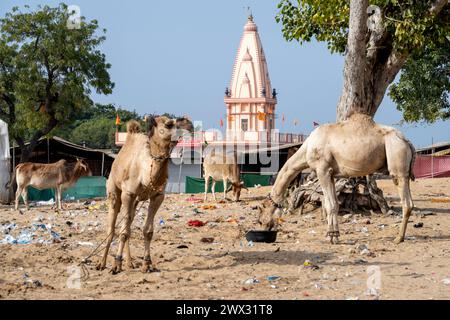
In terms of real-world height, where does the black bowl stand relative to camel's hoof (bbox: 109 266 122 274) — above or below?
above

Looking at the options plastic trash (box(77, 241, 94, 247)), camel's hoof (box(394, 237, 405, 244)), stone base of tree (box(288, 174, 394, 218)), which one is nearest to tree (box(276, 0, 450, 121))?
stone base of tree (box(288, 174, 394, 218))

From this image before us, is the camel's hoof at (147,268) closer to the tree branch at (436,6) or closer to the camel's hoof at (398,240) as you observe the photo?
the camel's hoof at (398,240)

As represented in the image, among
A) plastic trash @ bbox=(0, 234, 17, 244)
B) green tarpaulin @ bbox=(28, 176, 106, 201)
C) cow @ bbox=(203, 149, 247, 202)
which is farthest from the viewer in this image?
green tarpaulin @ bbox=(28, 176, 106, 201)

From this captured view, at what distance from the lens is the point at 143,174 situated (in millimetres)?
9289

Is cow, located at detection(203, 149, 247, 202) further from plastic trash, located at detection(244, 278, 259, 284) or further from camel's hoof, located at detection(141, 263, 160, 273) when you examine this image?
plastic trash, located at detection(244, 278, 259, 284)

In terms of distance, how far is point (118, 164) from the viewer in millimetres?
9891

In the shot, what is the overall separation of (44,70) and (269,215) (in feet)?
57.8

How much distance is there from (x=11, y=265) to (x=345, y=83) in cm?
890

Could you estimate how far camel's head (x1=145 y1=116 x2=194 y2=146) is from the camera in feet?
29.1

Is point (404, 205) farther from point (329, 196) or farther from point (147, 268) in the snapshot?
point (147, 268)

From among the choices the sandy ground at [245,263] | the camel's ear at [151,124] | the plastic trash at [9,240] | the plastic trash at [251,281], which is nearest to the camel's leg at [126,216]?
the sandy ground at [245,263]

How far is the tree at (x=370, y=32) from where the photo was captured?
15.8m
